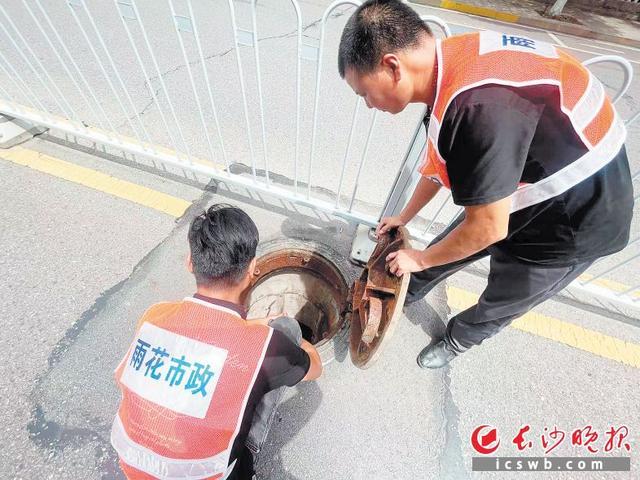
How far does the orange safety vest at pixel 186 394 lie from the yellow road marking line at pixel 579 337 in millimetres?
1740

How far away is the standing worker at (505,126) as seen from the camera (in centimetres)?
87

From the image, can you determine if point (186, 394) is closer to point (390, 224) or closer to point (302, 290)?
point (390, 224)

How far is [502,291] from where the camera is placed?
1.48 m

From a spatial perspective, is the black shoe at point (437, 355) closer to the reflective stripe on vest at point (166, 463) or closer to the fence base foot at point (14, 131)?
the reflective stripe on vest at point (166, 463)

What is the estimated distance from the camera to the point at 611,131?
3.31 ft

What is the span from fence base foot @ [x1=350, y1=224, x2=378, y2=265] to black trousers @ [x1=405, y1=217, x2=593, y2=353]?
21.3 inches

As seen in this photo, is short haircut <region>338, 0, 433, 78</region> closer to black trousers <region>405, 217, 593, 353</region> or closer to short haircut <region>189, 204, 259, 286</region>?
short haircut <region>189, 204, 259, 286</region>

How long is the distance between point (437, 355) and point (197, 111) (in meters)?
3.36

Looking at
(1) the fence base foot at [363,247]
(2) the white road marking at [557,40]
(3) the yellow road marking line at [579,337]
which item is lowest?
(2) the white road marking at [557,40]

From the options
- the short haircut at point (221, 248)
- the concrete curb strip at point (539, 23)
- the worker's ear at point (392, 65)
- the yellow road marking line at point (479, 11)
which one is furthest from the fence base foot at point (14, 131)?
the yellow road marking line at point (479, 11)

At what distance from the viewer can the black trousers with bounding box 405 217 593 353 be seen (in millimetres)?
1358

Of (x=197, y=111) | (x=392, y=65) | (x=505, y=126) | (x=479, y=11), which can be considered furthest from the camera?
(x=479, y=11)

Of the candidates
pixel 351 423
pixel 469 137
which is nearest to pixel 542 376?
pixel 351 423

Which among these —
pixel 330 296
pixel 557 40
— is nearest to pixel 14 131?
pixel 330 296
